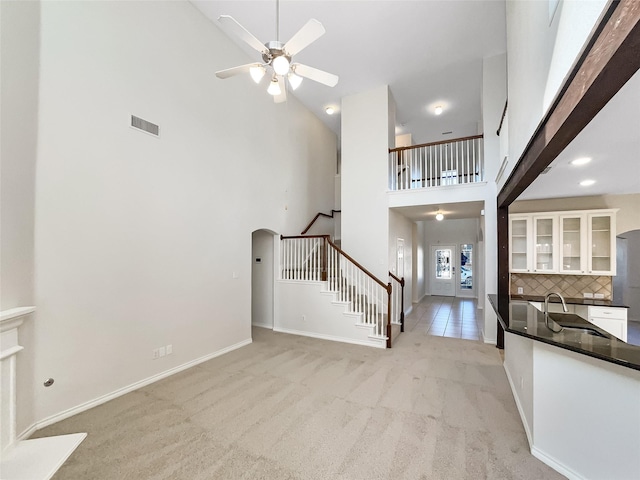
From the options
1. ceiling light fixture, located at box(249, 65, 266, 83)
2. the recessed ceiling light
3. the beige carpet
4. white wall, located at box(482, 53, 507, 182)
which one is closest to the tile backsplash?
the beige carpet

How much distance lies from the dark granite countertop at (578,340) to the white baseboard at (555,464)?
90 centimetres

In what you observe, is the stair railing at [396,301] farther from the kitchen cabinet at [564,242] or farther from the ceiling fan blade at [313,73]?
the ceiling fan blade at [313,73]

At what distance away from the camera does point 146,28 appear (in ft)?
11.8

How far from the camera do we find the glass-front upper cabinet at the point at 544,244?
16.0ft

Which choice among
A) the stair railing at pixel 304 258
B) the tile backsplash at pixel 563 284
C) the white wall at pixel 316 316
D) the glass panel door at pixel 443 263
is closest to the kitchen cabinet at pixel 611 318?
the tile backsplash at pixel 563 284

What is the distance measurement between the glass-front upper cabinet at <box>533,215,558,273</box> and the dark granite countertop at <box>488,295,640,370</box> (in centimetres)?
212

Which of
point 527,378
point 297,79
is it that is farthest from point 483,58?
point 527,378

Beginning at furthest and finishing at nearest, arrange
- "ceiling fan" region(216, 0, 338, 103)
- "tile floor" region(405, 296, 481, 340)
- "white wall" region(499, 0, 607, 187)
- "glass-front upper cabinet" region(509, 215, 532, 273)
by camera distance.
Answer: "tile floor" region(405, 296, 481, 340) < "glass-front upper cabinet" region(509, 215, 532, 273) < "ceiling fan" region(216, 0, 338, 103) < "white wall" region(499, 0, 607, 187)

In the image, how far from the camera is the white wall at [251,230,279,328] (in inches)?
248

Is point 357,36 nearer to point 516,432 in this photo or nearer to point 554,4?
point 554,4

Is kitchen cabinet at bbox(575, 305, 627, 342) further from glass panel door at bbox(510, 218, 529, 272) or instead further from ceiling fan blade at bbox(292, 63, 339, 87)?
ceiling fan blade at bbox(292, 63, 339, 87)

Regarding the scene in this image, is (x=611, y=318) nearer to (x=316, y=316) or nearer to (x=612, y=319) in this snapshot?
(x=612, y=319)

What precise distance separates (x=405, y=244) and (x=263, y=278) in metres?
4.02

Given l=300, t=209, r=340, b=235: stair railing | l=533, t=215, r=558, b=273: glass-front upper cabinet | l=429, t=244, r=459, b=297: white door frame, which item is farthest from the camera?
l=429, t=244, r=459, b=297: white door frame
